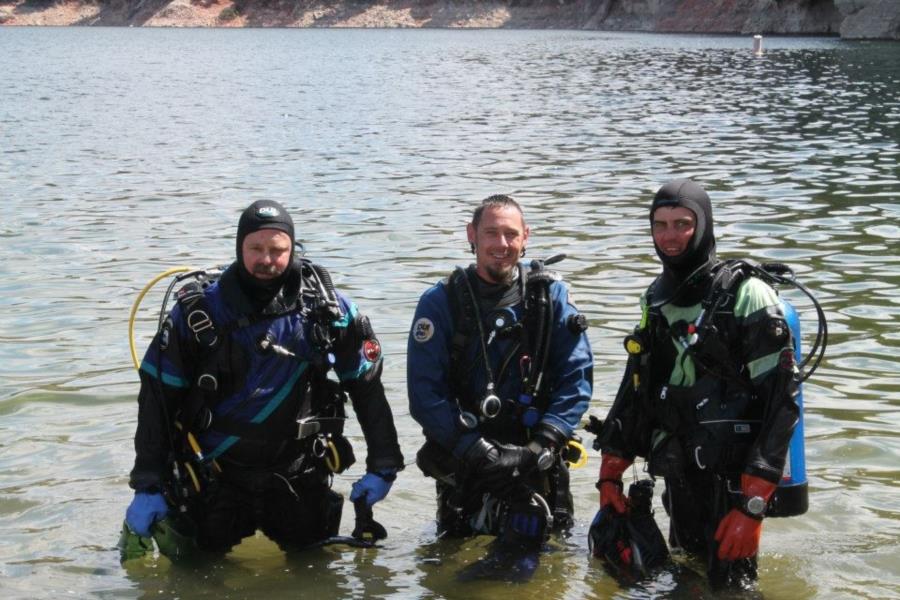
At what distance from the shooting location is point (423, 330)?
515cm

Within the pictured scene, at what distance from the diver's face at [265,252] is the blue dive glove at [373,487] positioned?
94 cm

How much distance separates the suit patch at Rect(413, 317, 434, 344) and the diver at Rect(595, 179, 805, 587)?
0.80 metres

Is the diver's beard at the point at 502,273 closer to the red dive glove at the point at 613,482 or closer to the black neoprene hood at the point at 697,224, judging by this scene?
the black neoprene hood at the point at 697,224

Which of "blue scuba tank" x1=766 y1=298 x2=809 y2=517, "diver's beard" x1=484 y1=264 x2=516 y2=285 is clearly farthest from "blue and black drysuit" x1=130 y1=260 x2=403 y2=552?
"blue scuba tank" x1=766 y1=298 x2=809 y2=517

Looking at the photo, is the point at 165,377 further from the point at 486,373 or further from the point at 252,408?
the point at 486,373

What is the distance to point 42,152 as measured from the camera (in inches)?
830

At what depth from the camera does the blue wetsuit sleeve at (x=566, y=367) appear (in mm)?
5195

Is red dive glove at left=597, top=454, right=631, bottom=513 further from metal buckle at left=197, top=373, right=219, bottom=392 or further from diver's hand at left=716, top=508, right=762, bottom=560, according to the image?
metal buckle at left=197, top=373, right=219, bottom=392

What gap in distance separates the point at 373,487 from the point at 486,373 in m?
0.68

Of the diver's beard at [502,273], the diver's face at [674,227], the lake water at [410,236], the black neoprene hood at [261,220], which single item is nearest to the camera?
the diver's face at [674,227]

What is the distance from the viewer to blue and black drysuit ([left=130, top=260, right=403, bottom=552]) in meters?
5.14

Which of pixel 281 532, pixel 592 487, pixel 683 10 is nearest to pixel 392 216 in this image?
pixel 592 487

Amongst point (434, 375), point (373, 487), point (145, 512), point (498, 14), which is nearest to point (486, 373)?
point (434, 375)

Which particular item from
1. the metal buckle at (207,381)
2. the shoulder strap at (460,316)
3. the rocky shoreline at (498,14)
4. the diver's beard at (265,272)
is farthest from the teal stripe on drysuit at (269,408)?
the rocky shoreline at (498,14)
